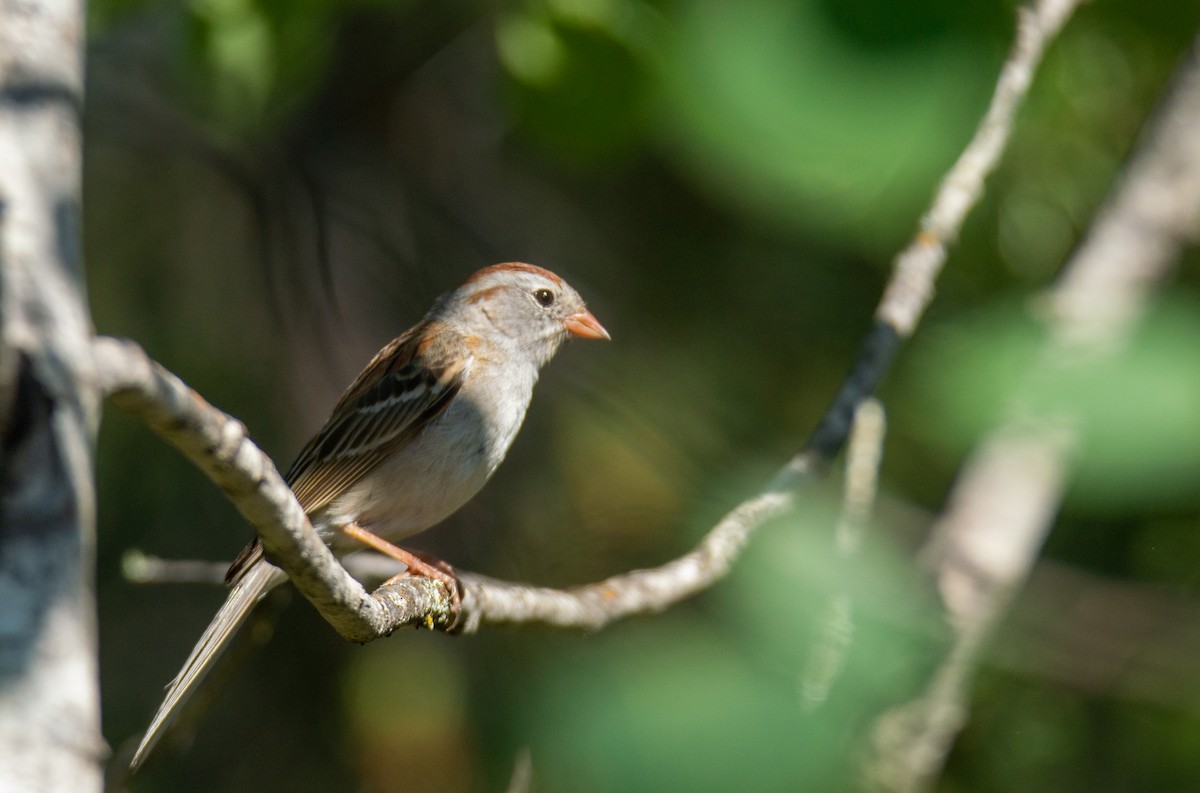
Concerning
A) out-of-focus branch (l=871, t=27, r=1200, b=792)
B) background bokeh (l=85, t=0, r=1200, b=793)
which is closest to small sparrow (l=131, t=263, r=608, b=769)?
background bokeh (l=85, t=0, r=1200, b=793)

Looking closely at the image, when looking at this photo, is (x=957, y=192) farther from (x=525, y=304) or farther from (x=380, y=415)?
(x=380, y=415)

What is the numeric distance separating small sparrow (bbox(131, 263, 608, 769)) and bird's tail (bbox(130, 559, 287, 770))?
0.01 meters

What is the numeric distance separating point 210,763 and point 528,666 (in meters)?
1.69

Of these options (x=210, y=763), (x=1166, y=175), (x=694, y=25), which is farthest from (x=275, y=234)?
(x=1166, y=175)

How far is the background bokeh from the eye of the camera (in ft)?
12.1

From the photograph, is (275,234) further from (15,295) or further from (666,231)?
(15,295)

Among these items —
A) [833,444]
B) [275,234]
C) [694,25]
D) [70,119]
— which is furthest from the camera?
[275,234]

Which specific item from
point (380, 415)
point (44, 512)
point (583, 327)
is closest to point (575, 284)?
point (583, 327)

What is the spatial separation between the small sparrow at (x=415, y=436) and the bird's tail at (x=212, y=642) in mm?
13

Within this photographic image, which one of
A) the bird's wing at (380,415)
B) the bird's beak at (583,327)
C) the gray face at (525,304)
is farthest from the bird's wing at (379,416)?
the bird's beak at (583,327)

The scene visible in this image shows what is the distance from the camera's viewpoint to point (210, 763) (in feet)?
18.4

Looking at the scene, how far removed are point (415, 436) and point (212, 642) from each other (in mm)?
1012

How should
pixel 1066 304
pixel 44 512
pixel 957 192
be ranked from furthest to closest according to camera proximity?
1. pixel 957 192
2. pixel 1066 304
3. pixel 44 512

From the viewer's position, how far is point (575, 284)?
6.36 m
